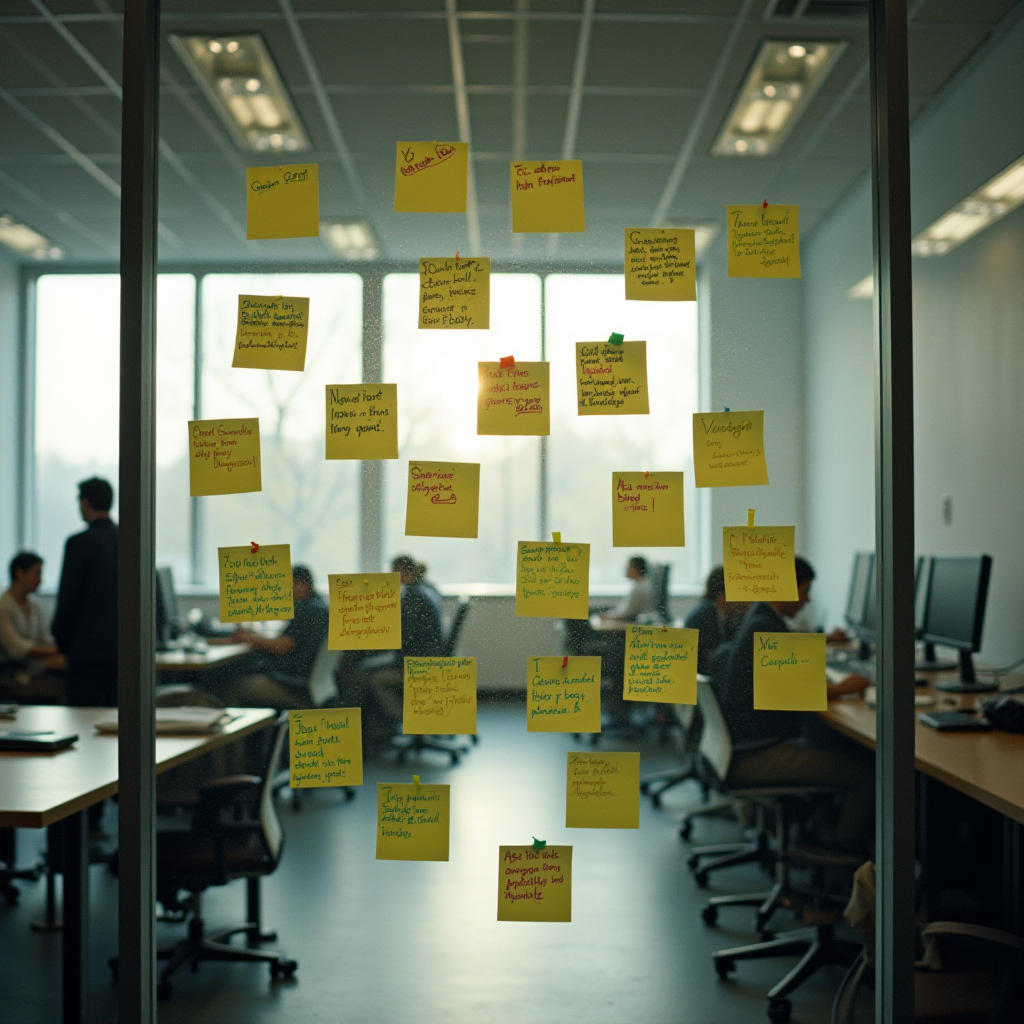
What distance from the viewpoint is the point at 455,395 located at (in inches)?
70.5

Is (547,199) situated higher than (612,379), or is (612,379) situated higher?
(547,199)

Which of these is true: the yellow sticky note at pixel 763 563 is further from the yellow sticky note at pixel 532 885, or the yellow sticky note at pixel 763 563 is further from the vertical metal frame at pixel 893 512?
the yellow sticky note at pixel 532 885

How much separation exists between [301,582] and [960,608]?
2.57 m

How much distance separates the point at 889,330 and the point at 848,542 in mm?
1157

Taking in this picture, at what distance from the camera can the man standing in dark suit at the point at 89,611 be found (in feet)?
12.5

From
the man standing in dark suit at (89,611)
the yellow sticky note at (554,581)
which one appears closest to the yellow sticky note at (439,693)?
the yellow sticky note at (554,581)

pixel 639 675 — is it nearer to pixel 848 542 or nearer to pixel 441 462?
pixel 441 462

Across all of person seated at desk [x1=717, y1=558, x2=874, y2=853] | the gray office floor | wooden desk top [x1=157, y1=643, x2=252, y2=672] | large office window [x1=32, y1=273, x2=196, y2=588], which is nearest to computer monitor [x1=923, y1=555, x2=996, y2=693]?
person seated at desk [x1=717, y1=558, x2=874, y2=853]

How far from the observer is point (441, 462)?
1781 millimetres

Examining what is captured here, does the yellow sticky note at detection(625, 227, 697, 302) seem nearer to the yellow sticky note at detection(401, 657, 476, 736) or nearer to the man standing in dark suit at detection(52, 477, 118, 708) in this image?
the yellow sticky note at detection(401, 657, 476, 736)

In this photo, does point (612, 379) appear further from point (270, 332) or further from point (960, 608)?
point (960, 608)

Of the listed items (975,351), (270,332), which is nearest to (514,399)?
(270,332)

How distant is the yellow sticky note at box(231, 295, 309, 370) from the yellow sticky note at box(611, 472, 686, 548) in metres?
0.66

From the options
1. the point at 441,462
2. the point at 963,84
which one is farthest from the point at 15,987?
the point at 963,84
